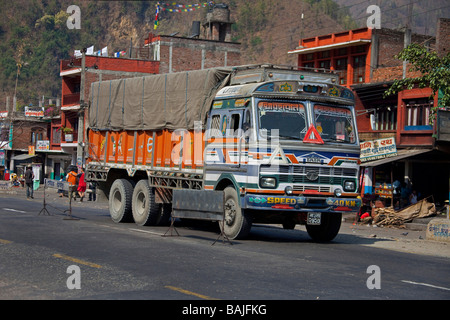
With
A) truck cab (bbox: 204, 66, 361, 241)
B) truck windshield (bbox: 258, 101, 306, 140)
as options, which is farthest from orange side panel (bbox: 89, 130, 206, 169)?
truck windshield (bbox: 258, 101, 306, 140)

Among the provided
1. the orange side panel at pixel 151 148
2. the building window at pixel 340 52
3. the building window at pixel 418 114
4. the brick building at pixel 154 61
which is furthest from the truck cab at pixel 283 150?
the brick building at pixel 154 61

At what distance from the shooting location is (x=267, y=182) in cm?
1468

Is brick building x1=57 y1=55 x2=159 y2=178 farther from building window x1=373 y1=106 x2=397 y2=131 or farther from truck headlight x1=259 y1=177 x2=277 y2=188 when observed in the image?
truck headlight x1=259 y1=177 x2=277 y2=188

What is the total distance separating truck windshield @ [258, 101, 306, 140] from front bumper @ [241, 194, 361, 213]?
1.33 metres

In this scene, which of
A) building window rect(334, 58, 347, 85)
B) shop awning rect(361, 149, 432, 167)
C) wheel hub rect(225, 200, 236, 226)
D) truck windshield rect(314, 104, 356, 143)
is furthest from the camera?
building window rect(334, 58, 347, 85)

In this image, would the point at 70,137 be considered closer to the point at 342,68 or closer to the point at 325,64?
the point at 325,64

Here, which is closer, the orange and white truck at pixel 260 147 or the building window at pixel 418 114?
the orange and white truck at pixel 260 147

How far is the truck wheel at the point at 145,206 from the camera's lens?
62.5 feet

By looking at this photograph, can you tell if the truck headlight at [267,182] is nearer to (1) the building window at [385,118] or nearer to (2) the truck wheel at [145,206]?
(2) the truck wheel at [145,206]

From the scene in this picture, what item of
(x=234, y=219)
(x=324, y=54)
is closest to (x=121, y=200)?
(x=234, y=219)

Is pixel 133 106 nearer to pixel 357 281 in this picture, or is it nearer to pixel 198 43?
pixel 357 281

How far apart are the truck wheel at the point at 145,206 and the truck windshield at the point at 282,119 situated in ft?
17.9

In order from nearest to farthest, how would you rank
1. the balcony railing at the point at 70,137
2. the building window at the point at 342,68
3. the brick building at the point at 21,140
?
the building window at the point at 342,68, the balcony railing at the point at 70,137, the brick building at the point at 21,140

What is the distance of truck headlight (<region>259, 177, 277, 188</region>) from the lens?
14.7 meters
